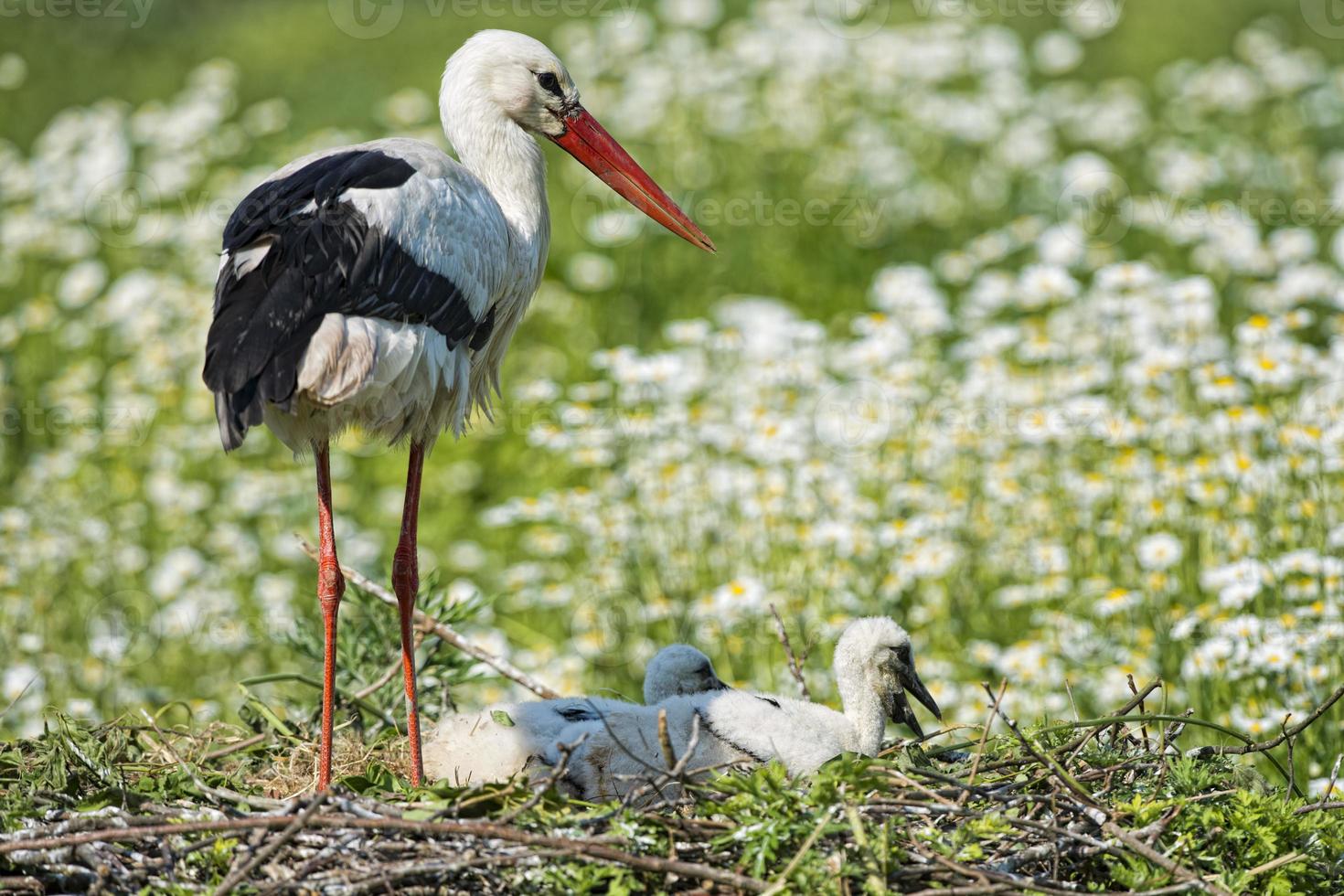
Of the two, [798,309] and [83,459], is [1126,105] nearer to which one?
[798,309]

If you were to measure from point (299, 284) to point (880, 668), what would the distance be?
1990mm

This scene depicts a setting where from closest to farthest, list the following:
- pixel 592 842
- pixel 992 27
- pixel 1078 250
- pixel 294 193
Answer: pixel 592 842 → pixel 294 193 → pixel 1078 250 → pixel 992 27

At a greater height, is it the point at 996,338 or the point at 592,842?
the point at 996,338

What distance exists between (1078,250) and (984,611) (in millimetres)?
2788

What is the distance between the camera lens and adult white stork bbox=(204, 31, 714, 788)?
389cm

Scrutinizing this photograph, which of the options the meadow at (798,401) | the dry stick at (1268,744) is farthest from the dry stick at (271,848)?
the dry stick at (1268,744)

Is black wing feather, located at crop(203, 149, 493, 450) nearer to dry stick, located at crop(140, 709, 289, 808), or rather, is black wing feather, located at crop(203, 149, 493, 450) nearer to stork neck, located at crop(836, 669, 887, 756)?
dry stick, located at crop(140, 709, 289, 808)

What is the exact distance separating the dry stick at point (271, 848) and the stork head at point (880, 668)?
1679 millimetres

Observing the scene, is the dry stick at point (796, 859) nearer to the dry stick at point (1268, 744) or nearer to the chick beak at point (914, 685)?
the chick beak at point (914, 685)

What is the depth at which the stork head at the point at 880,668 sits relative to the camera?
4320 millimetres

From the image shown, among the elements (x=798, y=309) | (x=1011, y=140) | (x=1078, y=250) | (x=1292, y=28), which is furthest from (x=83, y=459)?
(x=1292, y=28)

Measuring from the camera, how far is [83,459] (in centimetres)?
835

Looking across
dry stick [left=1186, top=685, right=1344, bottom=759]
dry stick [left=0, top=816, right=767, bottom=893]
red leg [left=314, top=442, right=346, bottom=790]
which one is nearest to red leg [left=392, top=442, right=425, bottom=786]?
red leg [left=314, top=442, right=346, bottom=790]

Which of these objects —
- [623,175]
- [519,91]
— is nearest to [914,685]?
[623,175]
